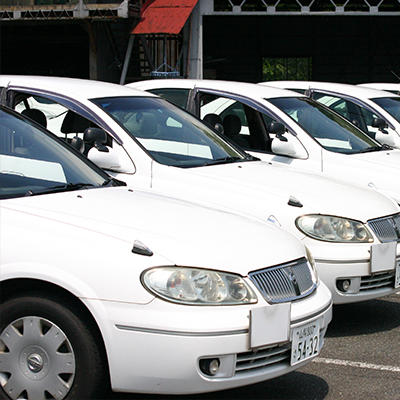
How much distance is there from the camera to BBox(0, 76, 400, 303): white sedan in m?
4.81

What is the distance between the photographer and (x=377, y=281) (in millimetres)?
4848

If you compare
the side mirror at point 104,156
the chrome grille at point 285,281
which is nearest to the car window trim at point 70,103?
the side mirror at point 104,156

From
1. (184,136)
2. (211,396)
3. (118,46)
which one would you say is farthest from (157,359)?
(118,46)

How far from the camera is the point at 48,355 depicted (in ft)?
10.3

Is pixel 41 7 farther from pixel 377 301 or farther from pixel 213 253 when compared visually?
pixel 213 253

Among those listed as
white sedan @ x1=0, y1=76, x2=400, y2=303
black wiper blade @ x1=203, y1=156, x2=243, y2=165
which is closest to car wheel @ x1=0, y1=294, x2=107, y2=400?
white sedan @ x1=0, y1=76, x2=400, y2=303

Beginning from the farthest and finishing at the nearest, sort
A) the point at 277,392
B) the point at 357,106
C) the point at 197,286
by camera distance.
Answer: the point at 357,106 → the point at 277,392 → the point at 197,286

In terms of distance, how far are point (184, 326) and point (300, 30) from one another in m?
28.3

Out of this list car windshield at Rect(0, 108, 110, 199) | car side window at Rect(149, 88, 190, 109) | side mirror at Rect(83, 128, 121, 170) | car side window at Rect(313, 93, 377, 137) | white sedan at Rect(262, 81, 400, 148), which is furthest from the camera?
car side window at Rect(313, 93, 377, 137)

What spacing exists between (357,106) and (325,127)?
1.80 metres

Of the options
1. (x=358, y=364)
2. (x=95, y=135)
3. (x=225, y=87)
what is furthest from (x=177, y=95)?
(x=358, y=364)

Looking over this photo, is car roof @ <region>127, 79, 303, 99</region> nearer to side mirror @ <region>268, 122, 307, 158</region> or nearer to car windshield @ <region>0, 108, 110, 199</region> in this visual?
side mirror @ <region>268, 122, 307, 158</region>

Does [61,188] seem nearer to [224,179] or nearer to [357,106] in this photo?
[224,179]

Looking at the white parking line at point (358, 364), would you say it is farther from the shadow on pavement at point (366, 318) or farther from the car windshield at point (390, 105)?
the car windshield at point (390, 105)
